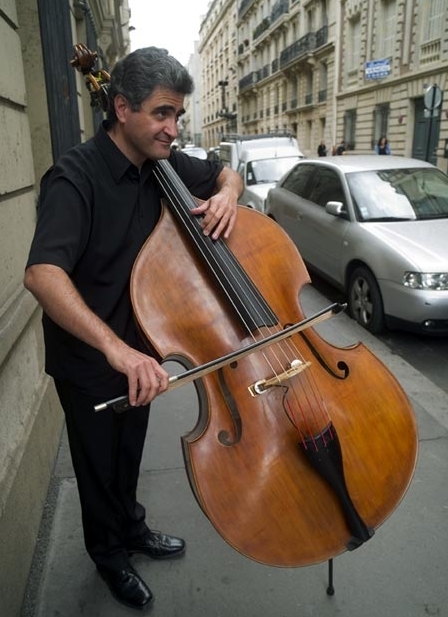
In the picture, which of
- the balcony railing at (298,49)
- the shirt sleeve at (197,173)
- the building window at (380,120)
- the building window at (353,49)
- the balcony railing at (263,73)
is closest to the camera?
the shirt sleeve at (197,173)

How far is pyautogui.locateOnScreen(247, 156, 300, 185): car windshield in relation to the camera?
10.1 metres

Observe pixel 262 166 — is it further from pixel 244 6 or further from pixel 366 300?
pixel 244 6

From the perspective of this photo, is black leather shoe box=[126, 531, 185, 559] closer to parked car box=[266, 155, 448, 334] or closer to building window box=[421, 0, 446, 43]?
parked car box=[266, 155, 448, 334]

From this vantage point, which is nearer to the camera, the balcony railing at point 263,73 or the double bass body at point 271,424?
the double bass body at point 271,424

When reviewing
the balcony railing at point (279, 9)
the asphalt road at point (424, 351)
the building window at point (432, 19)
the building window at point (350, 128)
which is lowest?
the asphalt road at point (424, 351)

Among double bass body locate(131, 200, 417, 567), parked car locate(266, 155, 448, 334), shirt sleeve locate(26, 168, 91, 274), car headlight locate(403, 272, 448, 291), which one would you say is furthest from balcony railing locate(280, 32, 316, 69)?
shirt sleeve locate(26, 168, 91, 274)

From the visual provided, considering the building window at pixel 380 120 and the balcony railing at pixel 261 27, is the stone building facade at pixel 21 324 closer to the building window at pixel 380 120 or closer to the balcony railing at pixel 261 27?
the building window at pixel 380 120

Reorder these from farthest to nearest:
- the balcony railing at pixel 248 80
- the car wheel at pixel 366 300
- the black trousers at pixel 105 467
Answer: the balcony railing at pixel 248 80, the car wheel at pixel 366 300, the black trousers at pixel 105 467

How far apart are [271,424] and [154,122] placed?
37.5 inches

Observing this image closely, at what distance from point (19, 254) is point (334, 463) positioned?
1.83 m

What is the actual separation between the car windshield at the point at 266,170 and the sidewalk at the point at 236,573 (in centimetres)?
826

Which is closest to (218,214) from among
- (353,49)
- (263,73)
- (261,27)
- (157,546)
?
(157,546)

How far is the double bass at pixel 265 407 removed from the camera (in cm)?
132

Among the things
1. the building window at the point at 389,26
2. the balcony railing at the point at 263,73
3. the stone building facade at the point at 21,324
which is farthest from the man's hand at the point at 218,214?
the balcony railing at the point at 263,73
